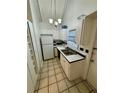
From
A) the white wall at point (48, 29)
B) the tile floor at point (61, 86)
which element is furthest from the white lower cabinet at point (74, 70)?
the white wall at point (48, 29)

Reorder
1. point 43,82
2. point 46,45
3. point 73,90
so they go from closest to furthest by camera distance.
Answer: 1. point 73,90
2. point 43,82
3. point 46,45

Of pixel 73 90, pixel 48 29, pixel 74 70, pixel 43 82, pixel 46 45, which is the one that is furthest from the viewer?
→ pixel 48 29

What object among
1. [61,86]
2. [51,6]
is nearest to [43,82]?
[61,86]

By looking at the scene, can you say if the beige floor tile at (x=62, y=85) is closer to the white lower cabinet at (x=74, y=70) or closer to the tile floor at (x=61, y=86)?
the tile floor at (x=61, y=86)

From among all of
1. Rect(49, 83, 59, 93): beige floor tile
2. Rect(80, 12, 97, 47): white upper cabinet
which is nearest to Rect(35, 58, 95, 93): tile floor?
Rect(49, 83, 59, 93): beige floor tile

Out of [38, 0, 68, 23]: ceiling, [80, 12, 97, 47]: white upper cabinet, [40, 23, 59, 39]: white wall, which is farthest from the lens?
[40, 23, 59, 39]: white wall

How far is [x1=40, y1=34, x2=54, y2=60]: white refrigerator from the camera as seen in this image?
4.20 metres

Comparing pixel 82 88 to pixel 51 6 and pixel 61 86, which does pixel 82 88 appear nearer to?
pixel 61 86

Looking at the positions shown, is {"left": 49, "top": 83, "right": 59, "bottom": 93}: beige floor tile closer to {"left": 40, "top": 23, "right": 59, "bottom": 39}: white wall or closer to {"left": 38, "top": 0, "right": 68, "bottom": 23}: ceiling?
{"left": 38, "top": 0, "right": 68, "bottom": 23}: ceiling

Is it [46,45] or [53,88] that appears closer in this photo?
[53,88]

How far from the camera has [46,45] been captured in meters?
4.31
